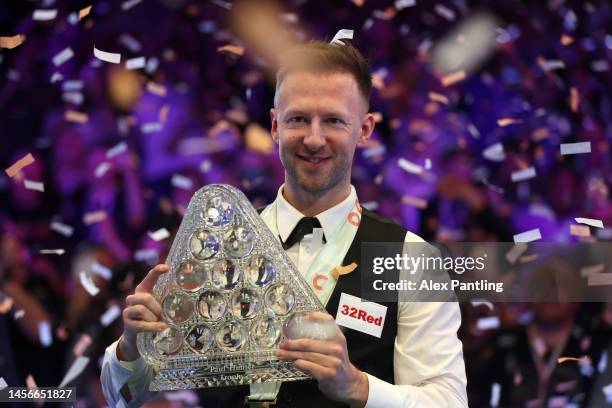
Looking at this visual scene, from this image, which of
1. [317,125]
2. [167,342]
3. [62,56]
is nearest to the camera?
[167,342]

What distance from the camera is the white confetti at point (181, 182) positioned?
9.25ft

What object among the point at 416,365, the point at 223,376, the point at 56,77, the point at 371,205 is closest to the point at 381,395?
the point at 416,365

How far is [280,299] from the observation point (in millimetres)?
1370

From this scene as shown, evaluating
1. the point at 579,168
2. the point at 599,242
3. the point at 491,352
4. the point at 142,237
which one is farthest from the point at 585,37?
the point at 142,237

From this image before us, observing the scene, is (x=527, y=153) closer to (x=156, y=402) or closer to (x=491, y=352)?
(x=491, y=352)

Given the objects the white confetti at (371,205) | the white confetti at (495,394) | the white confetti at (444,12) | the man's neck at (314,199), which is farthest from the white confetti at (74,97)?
the white confetti at (495,394)

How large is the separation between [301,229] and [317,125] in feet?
0.76

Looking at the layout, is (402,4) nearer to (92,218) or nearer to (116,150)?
(116,150)

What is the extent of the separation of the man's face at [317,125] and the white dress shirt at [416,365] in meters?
0.14

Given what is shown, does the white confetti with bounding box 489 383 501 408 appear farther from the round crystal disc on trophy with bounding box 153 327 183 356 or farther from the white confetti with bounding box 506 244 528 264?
the round crystal disc on trophy with bounding box 153 327 183 356

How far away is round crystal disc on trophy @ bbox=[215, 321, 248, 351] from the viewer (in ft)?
4.49

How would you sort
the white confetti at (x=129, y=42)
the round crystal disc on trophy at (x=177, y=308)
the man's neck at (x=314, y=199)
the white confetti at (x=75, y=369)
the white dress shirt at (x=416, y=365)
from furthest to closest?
the white confetti at (x=129, y=42) < the white confetti at (x=75, y=369) < the man's neck at (x=314, y=199) < the white dress shirt at (x=416, y=365) < the round crystal disc on trophy at (x=177, y=308)

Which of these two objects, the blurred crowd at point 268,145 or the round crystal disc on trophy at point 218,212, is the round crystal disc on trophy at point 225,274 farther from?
the blurred crowd at point 268,145

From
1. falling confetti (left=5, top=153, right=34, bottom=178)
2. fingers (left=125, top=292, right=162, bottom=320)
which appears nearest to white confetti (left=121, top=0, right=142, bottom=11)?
falling confetti (left=5, top=153, right=34, bottom=178)
